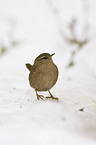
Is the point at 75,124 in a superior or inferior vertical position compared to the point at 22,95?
inferior

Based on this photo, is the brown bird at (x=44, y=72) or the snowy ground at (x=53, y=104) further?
the brown bird at (x=44, y=72)

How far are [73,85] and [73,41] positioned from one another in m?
2.74

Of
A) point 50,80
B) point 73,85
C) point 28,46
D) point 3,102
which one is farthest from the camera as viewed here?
point 28,46

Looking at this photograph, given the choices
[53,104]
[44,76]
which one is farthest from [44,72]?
[53,104]

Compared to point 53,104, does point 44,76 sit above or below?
above

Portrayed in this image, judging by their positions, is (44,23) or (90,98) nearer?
(90,98)

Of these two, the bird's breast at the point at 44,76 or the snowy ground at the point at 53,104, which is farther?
the bird's breast at the point at 44,76

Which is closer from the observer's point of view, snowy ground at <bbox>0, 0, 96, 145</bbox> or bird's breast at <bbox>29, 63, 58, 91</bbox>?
snowy ground at <bbox>0, 0, 96, 145</bbox>

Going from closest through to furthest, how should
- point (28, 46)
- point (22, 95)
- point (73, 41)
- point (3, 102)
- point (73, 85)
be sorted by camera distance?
1. point (3, 102)
2. point (22, 95)
3. point (73, 85)
4. point (73, 41)
5. point (28, 46)

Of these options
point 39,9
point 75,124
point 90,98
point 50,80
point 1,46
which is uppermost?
point 39,9

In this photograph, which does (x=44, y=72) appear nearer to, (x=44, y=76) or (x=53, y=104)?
(x=44, y=76)

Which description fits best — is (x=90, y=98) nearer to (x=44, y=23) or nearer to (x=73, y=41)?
(x=73, y=41)

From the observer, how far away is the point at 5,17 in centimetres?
846

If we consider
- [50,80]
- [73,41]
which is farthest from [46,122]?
[73,41]
